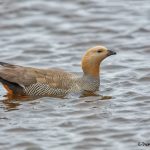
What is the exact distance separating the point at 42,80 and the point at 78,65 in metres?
2.31

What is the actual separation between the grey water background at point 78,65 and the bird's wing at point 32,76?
0.40m

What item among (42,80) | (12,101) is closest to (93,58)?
(42,80)

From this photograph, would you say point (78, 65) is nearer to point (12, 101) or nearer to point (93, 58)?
point (93, 58)

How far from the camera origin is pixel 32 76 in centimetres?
1591

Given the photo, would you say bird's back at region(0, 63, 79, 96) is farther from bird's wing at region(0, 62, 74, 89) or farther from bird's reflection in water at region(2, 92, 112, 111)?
bird's reflection in water at region(2, 92, 112, 111)

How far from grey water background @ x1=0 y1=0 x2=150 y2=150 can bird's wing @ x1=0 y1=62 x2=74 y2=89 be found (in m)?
0.40

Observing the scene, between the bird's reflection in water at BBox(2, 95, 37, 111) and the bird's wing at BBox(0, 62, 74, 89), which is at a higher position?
the bird's wing at BBox(0, 62, 74, 89)

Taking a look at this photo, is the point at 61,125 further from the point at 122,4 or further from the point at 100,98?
the point at 122,4

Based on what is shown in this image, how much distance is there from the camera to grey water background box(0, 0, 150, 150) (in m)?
13.3

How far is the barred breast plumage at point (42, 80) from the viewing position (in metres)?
15.8

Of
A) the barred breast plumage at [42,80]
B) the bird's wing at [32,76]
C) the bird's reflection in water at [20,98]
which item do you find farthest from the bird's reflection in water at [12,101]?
the bird's wing at [32,76]

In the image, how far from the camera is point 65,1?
907 inches

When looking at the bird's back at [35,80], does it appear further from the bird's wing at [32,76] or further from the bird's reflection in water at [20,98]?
the bird's reflection in water at [20,98]

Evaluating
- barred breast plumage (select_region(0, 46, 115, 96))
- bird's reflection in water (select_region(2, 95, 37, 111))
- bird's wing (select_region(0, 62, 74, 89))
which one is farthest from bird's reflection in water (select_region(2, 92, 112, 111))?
bird's wing (select_region(0, 62, 74, 89))
